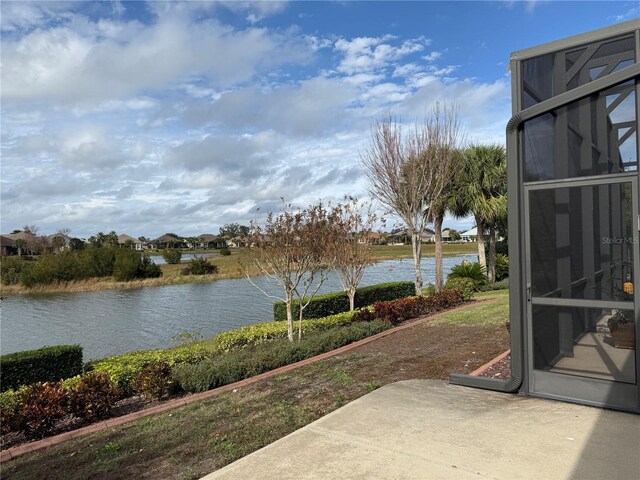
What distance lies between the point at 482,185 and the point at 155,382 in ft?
60.3

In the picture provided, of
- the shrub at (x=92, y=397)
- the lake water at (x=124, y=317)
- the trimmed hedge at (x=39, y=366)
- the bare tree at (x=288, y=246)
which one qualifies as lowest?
the lake water at (x=124, y=317)

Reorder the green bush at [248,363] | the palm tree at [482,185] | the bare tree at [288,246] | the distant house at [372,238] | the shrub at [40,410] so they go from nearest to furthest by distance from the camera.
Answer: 1. the shrub at [40,410]
2. the green bush at [248,363]
3. the bare tree at [288,246]
4. the distant house at [372,238]
5. the palm tree at [482,185]

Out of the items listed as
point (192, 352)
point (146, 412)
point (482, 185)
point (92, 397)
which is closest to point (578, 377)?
point (146, 412)

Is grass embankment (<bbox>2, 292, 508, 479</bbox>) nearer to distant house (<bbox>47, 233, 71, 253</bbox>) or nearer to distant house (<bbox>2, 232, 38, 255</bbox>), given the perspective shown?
distant house (<bbox>47, 233, 71, 253</bbox>)

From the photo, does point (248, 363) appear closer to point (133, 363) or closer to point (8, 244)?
point (133, 363)

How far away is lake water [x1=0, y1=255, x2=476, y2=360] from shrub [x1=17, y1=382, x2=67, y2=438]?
23.5 feet

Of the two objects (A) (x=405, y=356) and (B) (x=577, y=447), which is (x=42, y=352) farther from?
Answer: (B) (x=577, y=447)

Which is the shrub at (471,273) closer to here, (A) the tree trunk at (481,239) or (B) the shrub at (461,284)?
(B) the shrub at (461,284)

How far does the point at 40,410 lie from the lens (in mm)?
4934

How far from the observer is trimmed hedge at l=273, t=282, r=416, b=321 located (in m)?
12.7

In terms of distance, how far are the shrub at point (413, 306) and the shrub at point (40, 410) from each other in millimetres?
6796

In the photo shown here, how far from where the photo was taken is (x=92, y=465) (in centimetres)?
383

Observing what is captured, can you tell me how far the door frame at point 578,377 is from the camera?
12.4 feet

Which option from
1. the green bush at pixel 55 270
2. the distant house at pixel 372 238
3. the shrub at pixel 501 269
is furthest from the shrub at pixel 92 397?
the green bush at pixel 55 270
